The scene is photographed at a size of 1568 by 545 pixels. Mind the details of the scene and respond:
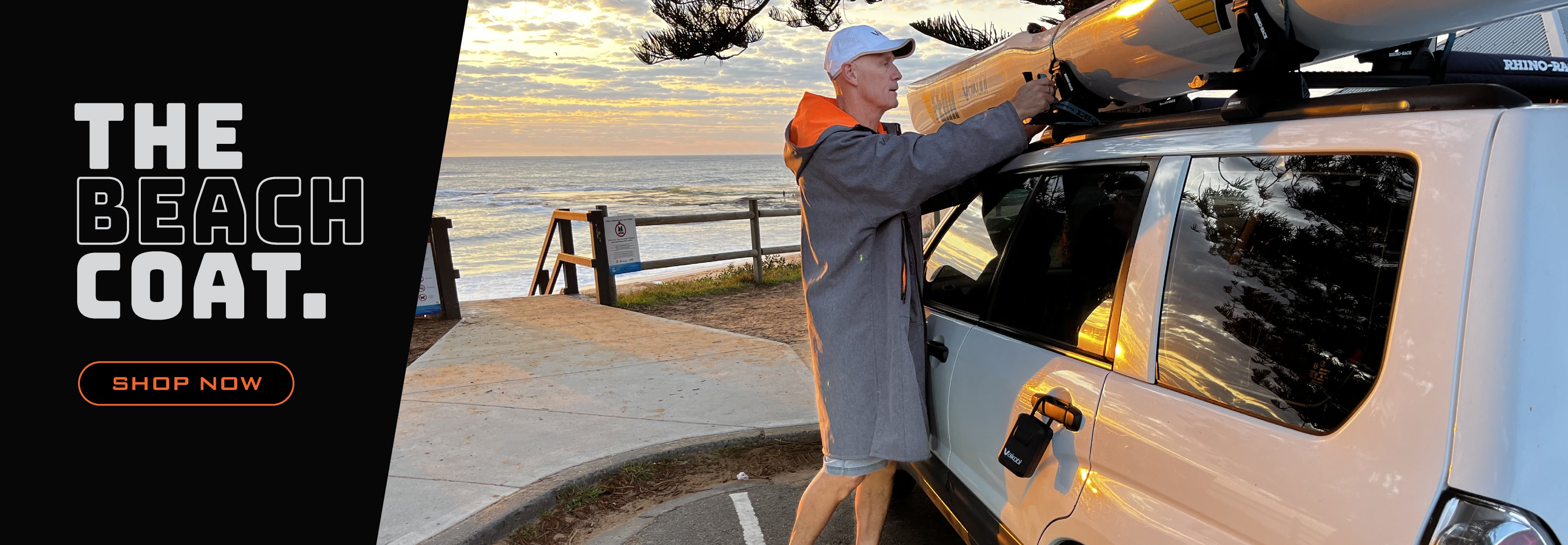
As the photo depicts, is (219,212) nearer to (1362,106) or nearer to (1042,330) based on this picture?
(1042,330)

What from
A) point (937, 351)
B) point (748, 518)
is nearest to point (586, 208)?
point (748, 518)

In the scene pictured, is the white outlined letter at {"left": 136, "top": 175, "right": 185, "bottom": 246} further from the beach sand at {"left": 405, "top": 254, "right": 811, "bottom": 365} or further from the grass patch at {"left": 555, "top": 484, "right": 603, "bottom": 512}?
the grass patch at {"left": 555, "top": 484, "right": 603, "bottom": 512}

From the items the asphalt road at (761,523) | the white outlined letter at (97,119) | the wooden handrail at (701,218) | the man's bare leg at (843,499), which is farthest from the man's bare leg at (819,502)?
the wooden handrail at (701,218)

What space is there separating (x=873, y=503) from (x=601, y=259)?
7.31m

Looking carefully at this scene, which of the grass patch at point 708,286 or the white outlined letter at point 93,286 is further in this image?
the grass patch at point 708,286

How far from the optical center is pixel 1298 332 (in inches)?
61.5

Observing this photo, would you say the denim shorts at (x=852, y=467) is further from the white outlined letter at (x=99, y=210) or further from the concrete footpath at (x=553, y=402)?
the white outlined letter at (x=99, y=210)

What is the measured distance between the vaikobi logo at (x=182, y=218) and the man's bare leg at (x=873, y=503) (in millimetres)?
4145

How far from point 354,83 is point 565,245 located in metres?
4.71

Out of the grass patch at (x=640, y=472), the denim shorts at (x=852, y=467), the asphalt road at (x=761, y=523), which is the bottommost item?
the asphalt road at (x=761, y=523)

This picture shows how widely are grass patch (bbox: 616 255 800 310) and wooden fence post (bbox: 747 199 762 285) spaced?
0.35 feet

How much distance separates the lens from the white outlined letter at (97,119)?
5090 mm

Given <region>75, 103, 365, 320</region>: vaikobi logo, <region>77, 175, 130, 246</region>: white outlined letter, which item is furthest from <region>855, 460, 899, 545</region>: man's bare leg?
<region>77, 175, 130, 246</region>: white outlined letter

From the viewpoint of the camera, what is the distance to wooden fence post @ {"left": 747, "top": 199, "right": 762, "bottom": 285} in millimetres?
11305
